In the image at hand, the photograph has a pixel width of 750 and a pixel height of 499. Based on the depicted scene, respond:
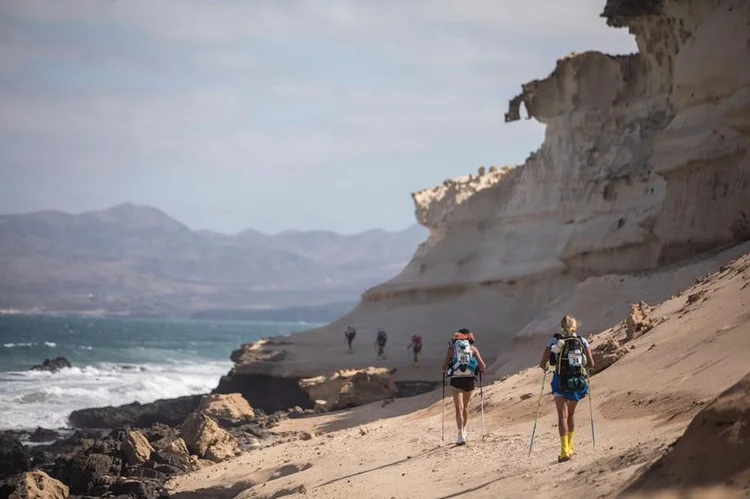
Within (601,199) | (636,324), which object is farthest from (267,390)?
(636,324)

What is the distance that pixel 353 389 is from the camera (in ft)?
86.5

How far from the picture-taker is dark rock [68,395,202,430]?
3161cm

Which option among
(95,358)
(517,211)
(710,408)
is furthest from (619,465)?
(95,358)

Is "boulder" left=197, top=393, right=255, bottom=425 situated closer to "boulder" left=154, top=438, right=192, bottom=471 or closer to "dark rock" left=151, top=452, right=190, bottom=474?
"boulder" left=154, top=438, right=192, bottom=471

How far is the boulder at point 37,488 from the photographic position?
51.0 feet

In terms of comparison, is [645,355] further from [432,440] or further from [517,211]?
[517,211]

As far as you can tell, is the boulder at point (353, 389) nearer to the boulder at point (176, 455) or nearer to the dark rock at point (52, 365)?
the boulder at point (176, 455)

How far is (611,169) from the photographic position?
36.8 metres

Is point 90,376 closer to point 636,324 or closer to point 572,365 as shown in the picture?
point 636,324

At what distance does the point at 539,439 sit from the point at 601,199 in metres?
24.9

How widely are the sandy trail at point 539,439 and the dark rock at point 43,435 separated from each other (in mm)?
12689

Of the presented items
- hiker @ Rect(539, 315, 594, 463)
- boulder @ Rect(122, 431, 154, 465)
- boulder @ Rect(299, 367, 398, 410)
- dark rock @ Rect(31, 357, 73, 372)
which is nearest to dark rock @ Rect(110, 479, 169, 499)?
boulder @ Rect(122, 431, 154, 465)

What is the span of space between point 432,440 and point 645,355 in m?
2.69

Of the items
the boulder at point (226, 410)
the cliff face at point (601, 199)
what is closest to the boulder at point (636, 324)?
the cliff face at point (601, 199)
